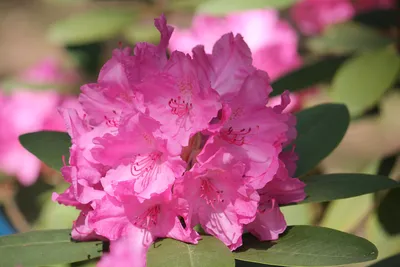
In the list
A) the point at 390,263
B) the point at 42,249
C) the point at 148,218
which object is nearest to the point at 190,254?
the point at 148,218

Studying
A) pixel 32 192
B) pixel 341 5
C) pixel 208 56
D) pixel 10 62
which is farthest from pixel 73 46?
pixel 10 62

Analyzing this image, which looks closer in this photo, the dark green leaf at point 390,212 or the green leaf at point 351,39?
the dark green leaf at point 390,212

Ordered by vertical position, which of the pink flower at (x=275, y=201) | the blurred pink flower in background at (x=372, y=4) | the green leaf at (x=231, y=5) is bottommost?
the pink flower at (x=275, y=201)

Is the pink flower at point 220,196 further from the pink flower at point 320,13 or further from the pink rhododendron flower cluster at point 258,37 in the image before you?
the pink flower at point 320,13

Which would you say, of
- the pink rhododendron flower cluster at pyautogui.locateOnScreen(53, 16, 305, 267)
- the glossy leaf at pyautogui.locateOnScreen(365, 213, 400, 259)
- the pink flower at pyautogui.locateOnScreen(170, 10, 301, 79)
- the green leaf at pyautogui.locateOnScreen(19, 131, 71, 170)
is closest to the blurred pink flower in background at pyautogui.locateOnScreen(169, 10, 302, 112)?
the pink flower at pyautogui.locateOnScreen(170, 10, 301, 79)

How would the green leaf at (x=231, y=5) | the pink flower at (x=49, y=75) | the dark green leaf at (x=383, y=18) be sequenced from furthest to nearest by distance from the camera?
the pink flower at (x=49, y=75), the dark green leaf at (x=383, y=18), the green leaf at (x=231, y=5)

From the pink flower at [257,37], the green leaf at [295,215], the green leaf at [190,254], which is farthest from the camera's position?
the pink flower at [257,37]

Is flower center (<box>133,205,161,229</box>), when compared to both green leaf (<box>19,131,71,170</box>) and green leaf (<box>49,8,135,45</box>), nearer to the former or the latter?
green leaf (<box>19,131,71,170</box>)

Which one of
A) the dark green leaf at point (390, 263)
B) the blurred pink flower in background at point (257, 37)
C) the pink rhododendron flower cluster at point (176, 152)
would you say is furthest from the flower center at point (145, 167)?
the blurred pink flower in background at point (257, 37)

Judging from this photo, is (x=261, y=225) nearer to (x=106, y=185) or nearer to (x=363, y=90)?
(x=106, y=185)
